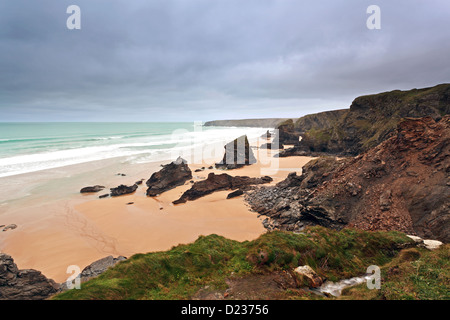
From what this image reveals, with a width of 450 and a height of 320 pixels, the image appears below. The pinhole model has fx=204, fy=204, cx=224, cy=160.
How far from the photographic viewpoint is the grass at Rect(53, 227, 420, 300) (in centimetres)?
749

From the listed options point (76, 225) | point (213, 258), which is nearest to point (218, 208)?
point (213, 258)

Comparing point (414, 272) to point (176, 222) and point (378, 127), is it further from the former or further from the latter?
point (378, 127)

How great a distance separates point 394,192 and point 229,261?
12146 millimetres

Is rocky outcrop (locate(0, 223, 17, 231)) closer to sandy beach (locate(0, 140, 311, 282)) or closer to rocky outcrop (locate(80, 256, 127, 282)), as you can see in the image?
sandy beach (locate(0, 140, 311, 282))

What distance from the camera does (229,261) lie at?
934 centimetres

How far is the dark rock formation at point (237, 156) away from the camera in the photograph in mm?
39938

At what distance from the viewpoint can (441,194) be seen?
39.1 feet

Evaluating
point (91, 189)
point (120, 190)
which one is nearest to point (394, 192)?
point (120, 190)

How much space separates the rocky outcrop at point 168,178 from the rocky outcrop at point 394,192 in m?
16.4

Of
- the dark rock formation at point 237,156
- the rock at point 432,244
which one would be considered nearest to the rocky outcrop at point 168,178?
the dark rock formation at point 237,156

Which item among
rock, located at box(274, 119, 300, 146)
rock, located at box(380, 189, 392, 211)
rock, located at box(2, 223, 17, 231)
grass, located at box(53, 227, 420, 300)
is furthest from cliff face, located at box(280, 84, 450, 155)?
rock, located at box(2, 223, 17, 231)

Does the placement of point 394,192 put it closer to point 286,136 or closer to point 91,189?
point 91,189

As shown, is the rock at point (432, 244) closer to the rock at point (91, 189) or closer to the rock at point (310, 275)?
the rock at point (310, 275)

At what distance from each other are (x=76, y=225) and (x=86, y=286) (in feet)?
49.0
